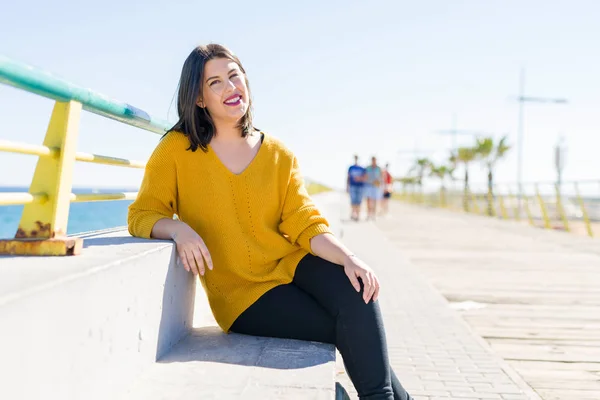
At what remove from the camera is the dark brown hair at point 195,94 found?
2273 millimetres

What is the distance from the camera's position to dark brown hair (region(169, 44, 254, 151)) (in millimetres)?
2273

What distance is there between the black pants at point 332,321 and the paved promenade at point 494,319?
95cm

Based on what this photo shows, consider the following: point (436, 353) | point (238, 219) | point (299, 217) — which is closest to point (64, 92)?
point (238, 219)

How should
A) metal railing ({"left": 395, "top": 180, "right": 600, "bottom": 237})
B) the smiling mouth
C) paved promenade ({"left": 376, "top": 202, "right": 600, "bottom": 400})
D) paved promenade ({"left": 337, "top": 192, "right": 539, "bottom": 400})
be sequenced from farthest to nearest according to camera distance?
metal railing ({"left": 395, "top": 180, "right": 600, "bottom": 237}), paved promenade ({"left": 376, "top": 202, "right": 600, "bottom": 400}), paved promenade ({"left": 337, "top": 192, "right": 539, "bottom": 400}), the smiling mouth

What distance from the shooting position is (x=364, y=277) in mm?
2100

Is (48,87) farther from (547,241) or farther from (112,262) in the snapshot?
(547,241)

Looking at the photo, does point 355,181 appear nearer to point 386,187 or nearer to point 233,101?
point 386,187

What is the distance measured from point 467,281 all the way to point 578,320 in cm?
176

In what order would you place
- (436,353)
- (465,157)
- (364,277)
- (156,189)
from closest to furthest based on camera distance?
(364,277) → (156,189) → (436,353) → (465,157)

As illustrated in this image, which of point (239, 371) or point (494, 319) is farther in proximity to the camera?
point (494, 319)

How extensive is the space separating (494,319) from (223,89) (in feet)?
10.1

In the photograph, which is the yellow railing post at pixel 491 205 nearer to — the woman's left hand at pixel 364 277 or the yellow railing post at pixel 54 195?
the woman's left hand at pixel 364 277

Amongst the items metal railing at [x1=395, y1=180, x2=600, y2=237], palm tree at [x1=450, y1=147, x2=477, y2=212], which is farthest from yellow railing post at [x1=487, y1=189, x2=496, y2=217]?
palm tree at [x1=450, y1=147, x2=477, y2=212]

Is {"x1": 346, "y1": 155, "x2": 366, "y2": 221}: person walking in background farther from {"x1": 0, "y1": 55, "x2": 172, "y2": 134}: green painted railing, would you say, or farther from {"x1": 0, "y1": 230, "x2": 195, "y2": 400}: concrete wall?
{"x1": 0, "y1": 230, "x2": 195, "y2": 400}: concrete wall
